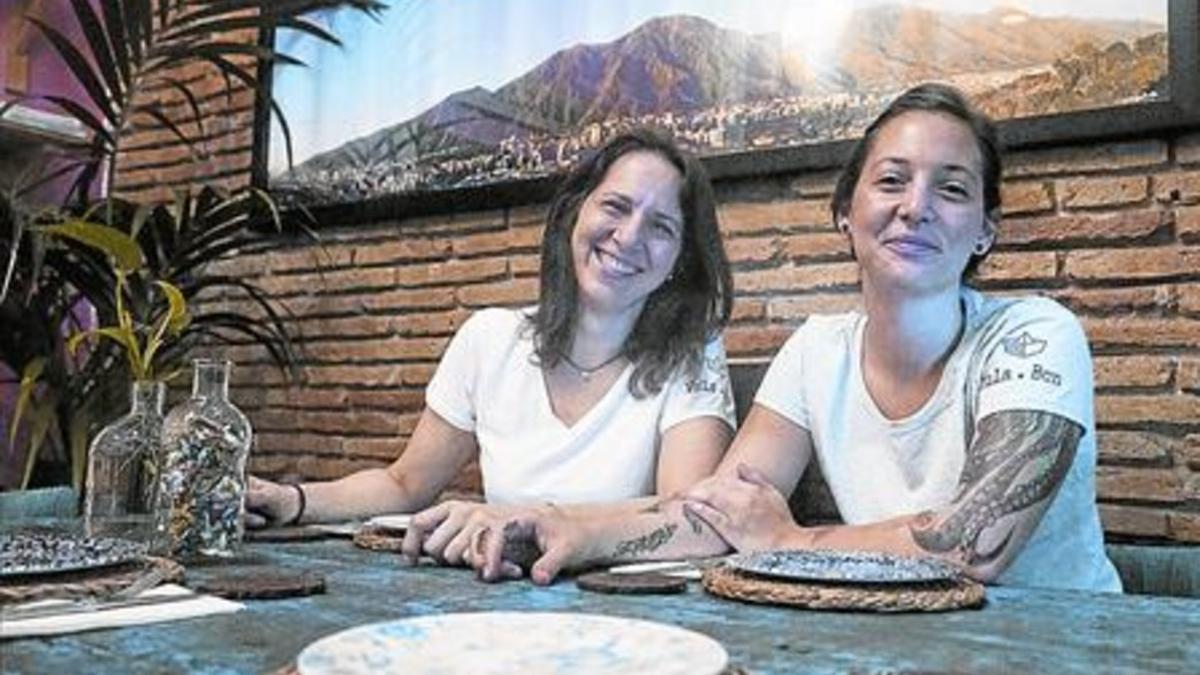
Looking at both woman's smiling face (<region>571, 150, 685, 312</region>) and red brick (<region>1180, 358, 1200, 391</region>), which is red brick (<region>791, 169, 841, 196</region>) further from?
red brick (<region>1180, 358, 1200, 391</region>)

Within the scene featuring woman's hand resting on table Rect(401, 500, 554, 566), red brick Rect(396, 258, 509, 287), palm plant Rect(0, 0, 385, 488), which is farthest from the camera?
red brick Rect(396, 258, 509, 287)

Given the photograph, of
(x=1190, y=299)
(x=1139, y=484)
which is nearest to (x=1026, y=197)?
(x=1190, y=299)

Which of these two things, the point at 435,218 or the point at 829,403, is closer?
the point at 829,403

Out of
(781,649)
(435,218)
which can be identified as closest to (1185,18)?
(781,649)

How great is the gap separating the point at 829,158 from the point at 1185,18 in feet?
2.23

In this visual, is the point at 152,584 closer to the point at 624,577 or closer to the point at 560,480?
the point at 624,577

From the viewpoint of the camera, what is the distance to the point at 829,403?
1.79 m

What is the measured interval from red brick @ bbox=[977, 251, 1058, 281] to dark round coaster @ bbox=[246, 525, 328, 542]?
127cm

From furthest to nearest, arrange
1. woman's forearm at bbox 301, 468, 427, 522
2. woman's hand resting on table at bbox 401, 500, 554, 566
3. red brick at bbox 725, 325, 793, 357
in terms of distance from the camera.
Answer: red brick at bbox 725, 325, 793, 357
woman's forearm at bbox 301, 468, 427, 522
woman's hand resting on table at bbox 401, 500, 554, 566

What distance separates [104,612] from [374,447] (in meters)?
2.30

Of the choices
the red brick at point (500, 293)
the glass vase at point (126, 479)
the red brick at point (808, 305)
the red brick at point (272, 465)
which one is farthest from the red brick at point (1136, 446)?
the red brick at point (272, 465)

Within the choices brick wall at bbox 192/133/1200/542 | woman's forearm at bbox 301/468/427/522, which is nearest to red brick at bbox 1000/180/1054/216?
brick wall at bbox 192/133/1200/542

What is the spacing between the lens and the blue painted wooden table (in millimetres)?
826

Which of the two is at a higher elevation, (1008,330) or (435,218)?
(435,218)
